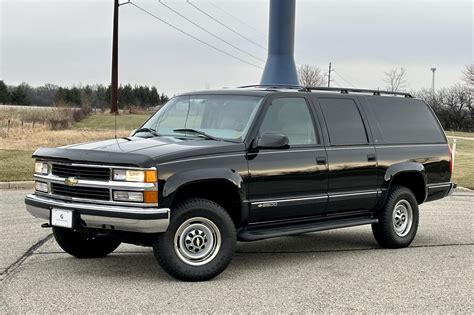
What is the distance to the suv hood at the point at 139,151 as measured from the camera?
5.82m

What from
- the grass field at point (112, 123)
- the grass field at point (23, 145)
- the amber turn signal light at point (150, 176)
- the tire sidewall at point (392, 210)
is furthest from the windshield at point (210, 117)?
the grass field at point (112, 123)

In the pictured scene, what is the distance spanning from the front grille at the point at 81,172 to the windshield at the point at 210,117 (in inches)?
48.4

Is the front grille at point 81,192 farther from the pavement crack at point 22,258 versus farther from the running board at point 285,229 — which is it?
the running board at point 285,229

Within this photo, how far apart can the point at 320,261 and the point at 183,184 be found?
218cm

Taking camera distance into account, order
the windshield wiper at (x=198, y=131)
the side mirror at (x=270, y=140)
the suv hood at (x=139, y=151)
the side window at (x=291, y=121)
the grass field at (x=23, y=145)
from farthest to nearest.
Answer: the grass field at (x=23, y=145) < the side window at (x=291, y=121) < the windshield wiper at (x=198, y=131) < the side mirror at (x=270, y=140) < the suv hood at (x=139, y=151)

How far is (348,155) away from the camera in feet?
24.7

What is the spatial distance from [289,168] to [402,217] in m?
2.34

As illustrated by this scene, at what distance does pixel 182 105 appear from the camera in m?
7.53

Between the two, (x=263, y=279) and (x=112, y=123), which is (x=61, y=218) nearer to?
(x=263, y=279)

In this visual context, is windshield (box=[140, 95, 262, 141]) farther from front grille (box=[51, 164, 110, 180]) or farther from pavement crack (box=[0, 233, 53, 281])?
pavement crack (box=[0, 233, 53, 281])

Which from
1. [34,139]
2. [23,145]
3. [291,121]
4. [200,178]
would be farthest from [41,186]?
[34,139]

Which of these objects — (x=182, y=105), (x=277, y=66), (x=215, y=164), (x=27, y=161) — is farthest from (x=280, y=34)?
(x=215, y=164)

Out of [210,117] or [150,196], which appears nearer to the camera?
[150,196]

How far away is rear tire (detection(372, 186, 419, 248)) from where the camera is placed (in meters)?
8.05
